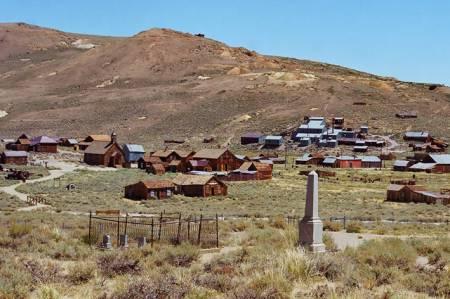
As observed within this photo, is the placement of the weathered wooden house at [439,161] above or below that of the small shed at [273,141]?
below

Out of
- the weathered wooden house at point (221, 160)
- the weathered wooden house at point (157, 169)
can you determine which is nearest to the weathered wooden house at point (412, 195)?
the weathered wooden house at point (221, 160)

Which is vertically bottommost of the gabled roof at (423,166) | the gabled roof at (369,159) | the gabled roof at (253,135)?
the gabled roof at (423,166)

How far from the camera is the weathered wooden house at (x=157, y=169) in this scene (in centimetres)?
8044

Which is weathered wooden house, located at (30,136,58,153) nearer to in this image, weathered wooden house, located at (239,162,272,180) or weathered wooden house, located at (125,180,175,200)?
weathered wooden house, located at (239,162,272,180)

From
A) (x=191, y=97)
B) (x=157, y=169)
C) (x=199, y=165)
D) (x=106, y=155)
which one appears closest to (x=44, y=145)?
(x=106, y=155)

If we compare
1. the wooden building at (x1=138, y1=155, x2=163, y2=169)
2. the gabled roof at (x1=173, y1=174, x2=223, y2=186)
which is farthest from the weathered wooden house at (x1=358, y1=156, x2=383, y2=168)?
the gabled roof at (x1=173, y1=174, x2=223, y2=186)

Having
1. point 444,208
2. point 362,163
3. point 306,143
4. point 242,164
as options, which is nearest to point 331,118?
point 306,143

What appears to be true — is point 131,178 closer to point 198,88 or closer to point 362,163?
point 362,163

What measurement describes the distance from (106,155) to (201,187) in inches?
1362

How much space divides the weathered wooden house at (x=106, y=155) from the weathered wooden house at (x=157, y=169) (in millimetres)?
10878

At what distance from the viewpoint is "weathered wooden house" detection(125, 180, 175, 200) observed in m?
56.0

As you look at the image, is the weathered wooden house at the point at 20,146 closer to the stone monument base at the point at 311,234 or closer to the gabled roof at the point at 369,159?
the gabled roof at the point at 369,159

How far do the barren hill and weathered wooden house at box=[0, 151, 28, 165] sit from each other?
3643cm

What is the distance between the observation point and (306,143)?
11444cm
